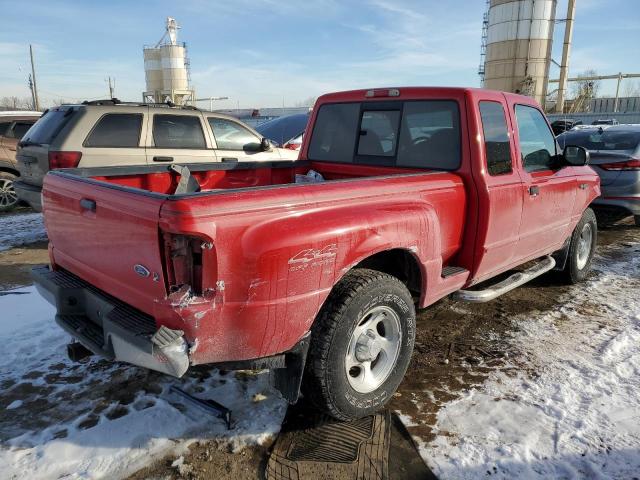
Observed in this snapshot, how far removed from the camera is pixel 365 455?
2605 mm

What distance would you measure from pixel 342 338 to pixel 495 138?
216 cm

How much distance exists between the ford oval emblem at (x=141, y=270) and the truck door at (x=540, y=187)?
3.02 m

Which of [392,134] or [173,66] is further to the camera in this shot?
[173,66]

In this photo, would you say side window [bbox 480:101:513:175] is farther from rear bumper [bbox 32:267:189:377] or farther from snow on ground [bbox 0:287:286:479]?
rear bumper [bbox 32:267:189:377]

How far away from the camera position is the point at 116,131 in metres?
6.61

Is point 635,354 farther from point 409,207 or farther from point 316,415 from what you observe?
point 316,415

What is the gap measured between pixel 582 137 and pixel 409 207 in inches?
282

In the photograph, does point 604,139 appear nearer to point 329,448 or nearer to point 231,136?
point 231,136

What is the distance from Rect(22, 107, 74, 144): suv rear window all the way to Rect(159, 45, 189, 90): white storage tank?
176ft

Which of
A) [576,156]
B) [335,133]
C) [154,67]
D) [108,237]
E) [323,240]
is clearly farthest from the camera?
[154,67]

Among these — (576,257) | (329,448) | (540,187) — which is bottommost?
(329,448)

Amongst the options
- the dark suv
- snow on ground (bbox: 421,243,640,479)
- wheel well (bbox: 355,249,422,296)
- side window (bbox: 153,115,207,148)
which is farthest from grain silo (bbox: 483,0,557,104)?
wheel well (bbox: 355,249,422,296)

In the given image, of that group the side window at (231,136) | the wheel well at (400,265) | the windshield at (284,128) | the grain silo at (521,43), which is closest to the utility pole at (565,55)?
the grain silo at (521,43)

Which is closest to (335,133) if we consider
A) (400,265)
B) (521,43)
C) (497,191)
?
(497,191)
